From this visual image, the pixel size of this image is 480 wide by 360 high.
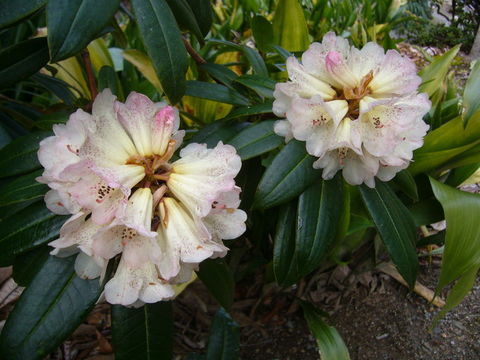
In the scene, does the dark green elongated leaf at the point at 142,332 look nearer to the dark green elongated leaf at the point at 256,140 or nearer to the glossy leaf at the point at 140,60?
the dark green elongated leaf at the point at 256,140

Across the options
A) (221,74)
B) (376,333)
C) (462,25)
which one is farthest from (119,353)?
(462,25)

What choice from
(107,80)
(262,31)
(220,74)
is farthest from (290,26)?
(107,80)

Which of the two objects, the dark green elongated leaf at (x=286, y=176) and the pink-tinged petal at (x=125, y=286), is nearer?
the pink-tinged petal at (x=125, y=286)

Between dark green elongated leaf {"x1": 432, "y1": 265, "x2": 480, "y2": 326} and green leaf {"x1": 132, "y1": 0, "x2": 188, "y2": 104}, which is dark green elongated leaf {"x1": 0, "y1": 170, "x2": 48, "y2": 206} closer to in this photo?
green leaf {"x1": 132, "y1": 0, "x2": 188, "y2": 104}

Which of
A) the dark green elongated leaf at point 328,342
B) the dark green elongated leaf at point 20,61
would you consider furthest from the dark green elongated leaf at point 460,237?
the dark green elongated leaf at point 20,61

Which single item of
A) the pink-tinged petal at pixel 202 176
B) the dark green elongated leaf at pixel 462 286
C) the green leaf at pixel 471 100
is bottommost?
the dark green elongated leaf at pixel 462 286

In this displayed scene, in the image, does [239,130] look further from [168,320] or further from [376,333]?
[376,333]
